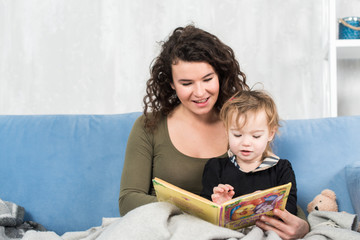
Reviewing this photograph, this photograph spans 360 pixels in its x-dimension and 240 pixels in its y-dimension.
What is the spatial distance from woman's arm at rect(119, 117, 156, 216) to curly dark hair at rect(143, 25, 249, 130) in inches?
2.2

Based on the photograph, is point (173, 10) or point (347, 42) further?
point (173, 10)

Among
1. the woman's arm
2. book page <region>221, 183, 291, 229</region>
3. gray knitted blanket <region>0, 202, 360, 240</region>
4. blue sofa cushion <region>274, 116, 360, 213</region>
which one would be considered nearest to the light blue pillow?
blue sofa cushion <region>274, 116, 360, 213</region>

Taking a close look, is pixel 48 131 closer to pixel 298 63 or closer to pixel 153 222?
pixel 153 222

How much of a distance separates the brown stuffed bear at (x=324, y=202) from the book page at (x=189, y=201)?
21.2 inches

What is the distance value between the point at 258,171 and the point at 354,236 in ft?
1.26

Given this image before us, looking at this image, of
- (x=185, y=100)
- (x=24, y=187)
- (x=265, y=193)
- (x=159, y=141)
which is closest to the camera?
(x=265, y=193)

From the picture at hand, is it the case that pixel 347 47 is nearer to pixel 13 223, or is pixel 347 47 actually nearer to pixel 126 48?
pixel 126 48

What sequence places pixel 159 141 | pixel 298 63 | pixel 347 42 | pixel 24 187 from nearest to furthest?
pixel 159 141
pixel 24 187
pixel 347 42
pixel 298 63

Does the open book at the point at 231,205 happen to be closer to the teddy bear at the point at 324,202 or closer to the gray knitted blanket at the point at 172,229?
the gray knitted blanket at the point at 172,229

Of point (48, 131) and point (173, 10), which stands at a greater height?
point (173, 10)

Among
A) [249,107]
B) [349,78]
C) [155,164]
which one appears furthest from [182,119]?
[349,78]

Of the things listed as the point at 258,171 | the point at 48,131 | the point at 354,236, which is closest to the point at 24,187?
the point at 48,131

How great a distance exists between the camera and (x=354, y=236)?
1.21 metres

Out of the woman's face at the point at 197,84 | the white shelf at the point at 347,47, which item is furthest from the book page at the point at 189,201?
the white shelf at the point at 347,47
